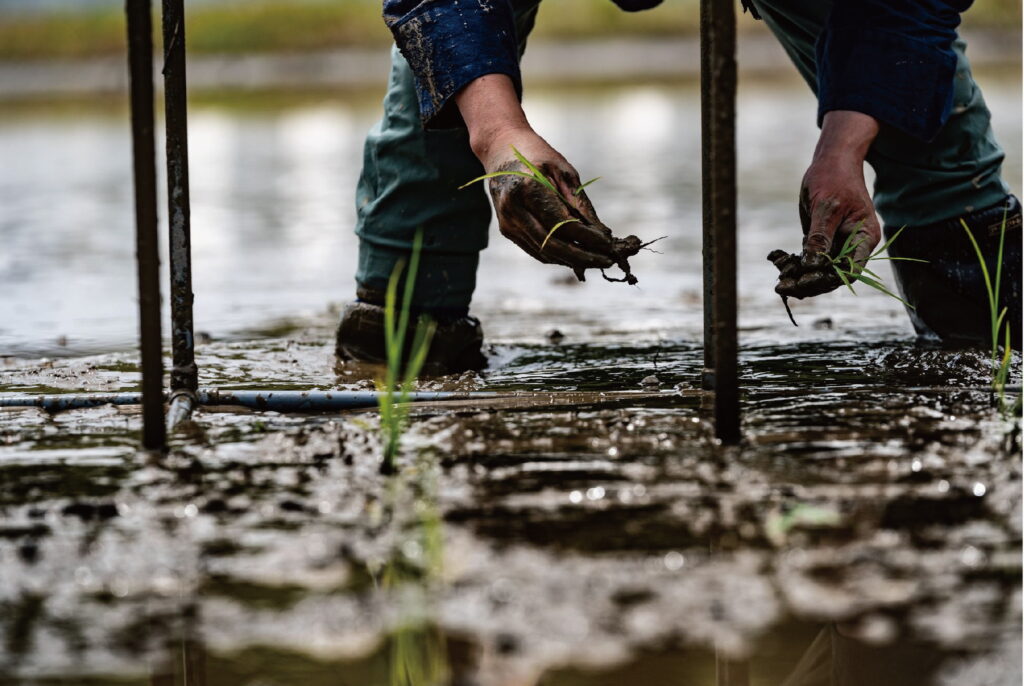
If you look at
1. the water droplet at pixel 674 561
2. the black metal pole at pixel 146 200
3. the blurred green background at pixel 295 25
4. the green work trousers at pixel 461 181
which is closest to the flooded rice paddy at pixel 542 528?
the water droplet at pixel 674 561

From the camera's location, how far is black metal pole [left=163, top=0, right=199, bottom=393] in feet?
5.79

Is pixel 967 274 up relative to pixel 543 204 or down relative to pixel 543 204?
down

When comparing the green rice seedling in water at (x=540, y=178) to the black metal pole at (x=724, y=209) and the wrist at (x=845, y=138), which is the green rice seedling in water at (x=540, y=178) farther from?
the wrist at (x=845, y=138)

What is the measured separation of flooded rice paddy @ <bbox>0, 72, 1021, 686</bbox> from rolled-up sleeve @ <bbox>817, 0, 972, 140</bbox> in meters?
0.43

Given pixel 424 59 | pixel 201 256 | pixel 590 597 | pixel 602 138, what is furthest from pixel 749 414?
pixel 602 138

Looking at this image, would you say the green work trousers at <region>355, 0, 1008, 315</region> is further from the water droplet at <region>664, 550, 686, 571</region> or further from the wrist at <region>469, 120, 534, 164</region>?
the water droplet at <region>664, 550, 686, 571</region>

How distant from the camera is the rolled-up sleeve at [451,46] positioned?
1894 mm

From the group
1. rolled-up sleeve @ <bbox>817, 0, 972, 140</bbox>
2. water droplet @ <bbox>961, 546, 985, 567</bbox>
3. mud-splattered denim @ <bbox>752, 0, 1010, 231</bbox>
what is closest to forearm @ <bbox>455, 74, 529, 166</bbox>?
rolled-up sleeve @ <bbox>817, 0, 972, 140</bbox>

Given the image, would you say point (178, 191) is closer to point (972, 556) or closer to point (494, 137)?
point (494, 137)

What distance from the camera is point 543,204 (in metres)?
1.75

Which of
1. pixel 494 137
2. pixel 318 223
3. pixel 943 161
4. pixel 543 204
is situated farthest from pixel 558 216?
pixel 318 223

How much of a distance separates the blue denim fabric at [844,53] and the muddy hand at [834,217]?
7cm

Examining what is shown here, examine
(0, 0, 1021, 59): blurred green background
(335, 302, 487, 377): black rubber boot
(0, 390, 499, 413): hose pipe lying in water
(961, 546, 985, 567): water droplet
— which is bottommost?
(961, 546, 985, 567): water droplet

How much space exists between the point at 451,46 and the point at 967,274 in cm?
110
